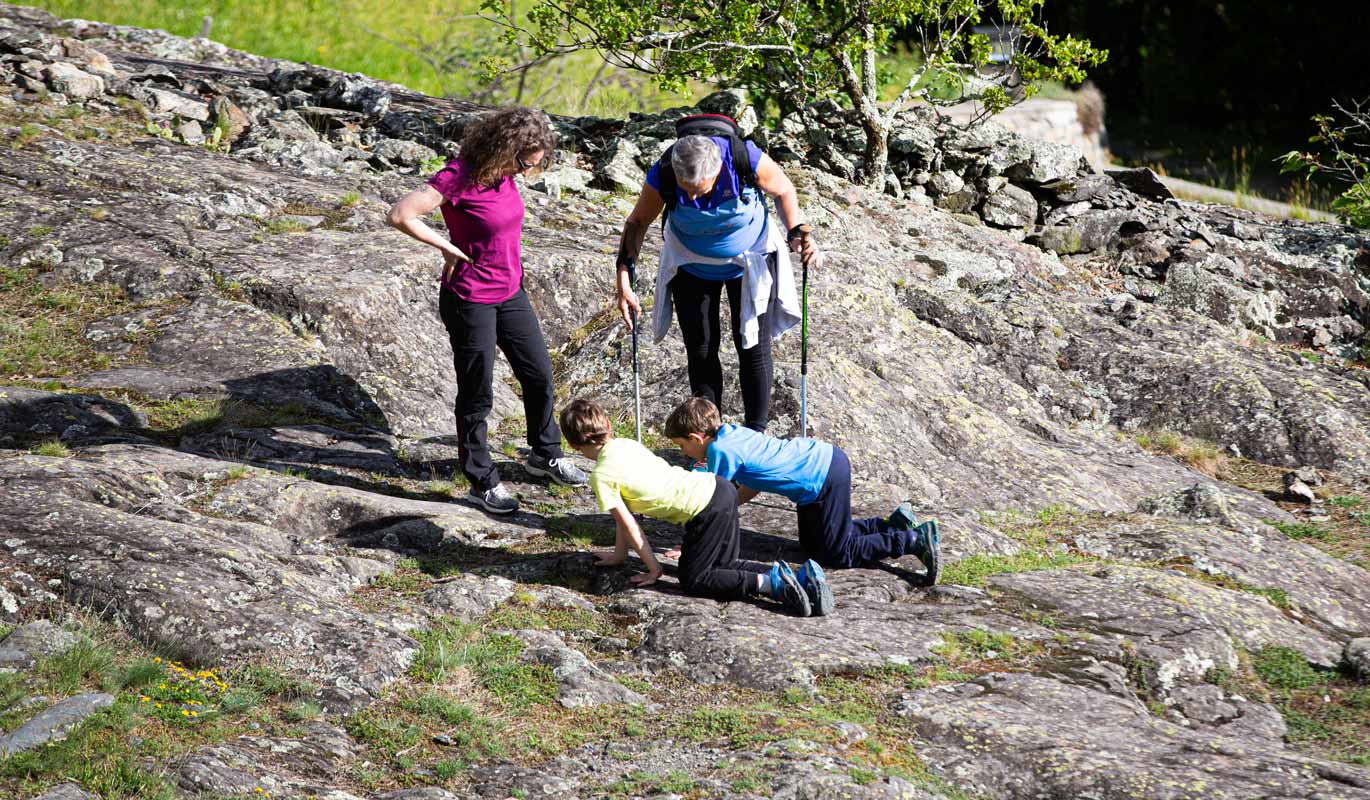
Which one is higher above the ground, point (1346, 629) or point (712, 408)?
point (712, 408)

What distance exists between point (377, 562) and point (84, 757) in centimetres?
213

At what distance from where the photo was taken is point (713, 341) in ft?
22.2

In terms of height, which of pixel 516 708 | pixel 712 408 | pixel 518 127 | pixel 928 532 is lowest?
pixel 516 708

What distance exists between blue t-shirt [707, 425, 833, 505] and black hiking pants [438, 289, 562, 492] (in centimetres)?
130

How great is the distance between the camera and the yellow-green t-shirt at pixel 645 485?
5410 millimetres

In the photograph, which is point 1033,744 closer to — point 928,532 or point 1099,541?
point 928,532

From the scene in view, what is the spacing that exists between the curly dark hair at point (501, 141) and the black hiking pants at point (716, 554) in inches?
74.7

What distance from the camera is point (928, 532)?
5875 mm

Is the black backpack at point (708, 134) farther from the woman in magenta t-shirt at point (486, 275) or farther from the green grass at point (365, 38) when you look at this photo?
the green grass at point (365, 38)

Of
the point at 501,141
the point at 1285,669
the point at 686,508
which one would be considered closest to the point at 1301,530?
the point at 1285,669

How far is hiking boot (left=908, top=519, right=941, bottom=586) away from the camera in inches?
230

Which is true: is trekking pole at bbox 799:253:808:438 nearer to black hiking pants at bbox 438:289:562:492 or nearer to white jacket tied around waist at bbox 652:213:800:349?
white jacket tied around waist at bbox 652:213:800:349

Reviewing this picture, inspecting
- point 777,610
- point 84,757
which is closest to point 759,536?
point 777,610

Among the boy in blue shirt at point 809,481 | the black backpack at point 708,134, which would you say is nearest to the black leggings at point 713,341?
the black backpack at point 708,134
